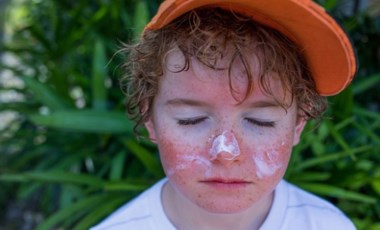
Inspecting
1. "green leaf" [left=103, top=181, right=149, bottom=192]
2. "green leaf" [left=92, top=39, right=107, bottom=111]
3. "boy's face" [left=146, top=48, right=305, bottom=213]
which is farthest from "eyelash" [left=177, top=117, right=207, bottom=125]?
"green leaf" [left=92, top=39, right=107, bottom=111]

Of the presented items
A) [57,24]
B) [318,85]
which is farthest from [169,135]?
[57,24]

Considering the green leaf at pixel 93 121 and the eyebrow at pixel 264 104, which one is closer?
the eyebrow at pixel 264 104

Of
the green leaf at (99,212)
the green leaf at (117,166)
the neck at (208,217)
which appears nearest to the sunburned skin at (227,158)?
the neck at (208,217)

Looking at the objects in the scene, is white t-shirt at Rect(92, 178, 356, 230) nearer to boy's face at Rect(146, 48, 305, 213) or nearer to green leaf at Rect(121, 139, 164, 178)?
boy's face at Rect(146, 48, 305, 213)

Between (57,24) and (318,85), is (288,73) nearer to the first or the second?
(318,85)

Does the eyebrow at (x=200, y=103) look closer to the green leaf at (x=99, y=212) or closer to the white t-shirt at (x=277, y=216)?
the white t-shirt at (x=277, y=216)

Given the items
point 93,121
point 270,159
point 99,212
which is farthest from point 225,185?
point 93,121

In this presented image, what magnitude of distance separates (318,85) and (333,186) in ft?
3.12

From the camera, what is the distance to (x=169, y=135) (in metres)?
1.06

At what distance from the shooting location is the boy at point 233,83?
989mm

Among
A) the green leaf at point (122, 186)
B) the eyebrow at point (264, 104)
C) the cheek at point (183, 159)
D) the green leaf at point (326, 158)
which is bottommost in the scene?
the green leaf at point (122, 186)

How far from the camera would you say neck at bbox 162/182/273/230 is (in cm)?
123

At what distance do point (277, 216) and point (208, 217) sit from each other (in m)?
0.17

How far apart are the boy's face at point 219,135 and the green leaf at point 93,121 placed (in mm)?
1069
